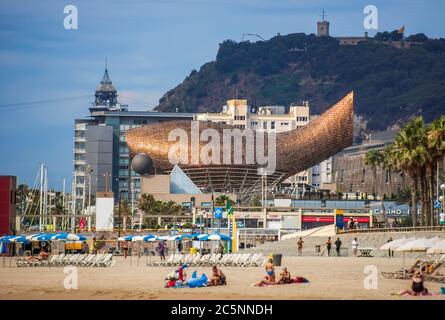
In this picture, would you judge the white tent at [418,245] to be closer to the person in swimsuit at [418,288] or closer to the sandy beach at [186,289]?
the sandy beach at [186,289]

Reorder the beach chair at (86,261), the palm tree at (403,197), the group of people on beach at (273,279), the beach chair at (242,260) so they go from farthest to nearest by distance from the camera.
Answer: the palm tree at (403,197) < the beach chair at (86,261) < the beach chair at (242,260) < the group of people on beach at (273,279)

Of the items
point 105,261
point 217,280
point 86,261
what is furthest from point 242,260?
point 217,280

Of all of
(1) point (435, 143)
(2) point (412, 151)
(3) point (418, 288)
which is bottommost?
(3) point (418, 288)

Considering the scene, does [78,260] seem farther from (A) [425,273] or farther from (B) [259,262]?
(A) [425,273]

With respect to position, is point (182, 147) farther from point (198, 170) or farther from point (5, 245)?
point (5, 245)

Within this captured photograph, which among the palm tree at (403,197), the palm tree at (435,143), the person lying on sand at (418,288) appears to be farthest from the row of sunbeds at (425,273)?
the palm tree at (403,197)

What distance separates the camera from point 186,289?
4366 centimetres

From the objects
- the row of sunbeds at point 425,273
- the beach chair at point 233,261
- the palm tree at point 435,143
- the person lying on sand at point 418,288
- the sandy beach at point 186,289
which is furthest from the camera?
the palm tree at point 435,143

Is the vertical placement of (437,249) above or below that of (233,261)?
above

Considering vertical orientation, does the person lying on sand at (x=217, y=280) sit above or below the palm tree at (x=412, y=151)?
below

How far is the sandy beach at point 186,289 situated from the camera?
1622 inches

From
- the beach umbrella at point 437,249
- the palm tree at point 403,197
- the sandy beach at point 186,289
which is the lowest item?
the sandy beach at point 186,289

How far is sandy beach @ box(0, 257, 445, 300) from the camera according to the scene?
41.2 meters
